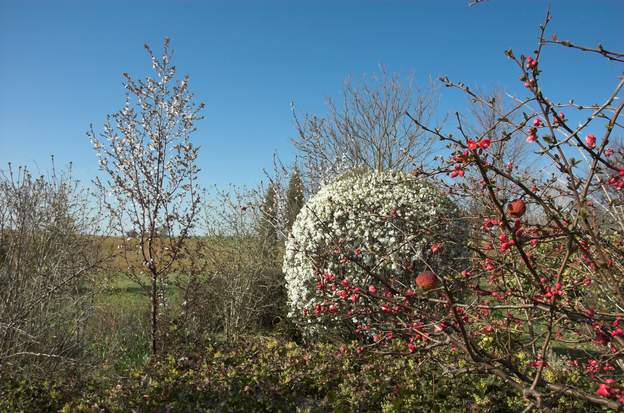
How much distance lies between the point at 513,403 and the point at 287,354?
2077 millimetres

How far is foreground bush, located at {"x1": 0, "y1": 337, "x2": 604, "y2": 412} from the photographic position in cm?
318

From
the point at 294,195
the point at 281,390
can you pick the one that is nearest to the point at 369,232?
the point at 281,390

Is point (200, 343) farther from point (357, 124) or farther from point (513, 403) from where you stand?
point (357, 124)

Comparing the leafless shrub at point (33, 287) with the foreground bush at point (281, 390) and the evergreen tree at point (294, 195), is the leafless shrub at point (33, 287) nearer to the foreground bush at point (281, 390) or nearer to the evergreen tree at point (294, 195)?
the foreground bush at point (281, 390)

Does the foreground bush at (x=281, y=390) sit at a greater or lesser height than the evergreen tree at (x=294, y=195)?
lesser

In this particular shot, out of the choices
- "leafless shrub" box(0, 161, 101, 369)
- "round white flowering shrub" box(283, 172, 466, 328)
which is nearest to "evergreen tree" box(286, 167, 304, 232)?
"round white flowering shrub" box(283, 172, 466, 328)

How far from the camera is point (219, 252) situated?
25.6 ft

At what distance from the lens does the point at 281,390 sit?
11.3 ft

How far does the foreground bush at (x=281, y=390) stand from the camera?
10.4 ft

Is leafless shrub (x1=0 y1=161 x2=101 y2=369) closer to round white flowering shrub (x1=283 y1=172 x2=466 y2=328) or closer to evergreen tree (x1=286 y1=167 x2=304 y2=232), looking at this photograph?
round white flowering shrub (x1=283 y1=172 x2=466 y2=328)

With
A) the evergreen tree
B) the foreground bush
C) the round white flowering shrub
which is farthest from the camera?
the evergreen tree

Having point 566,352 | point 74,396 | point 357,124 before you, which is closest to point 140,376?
point 74,396

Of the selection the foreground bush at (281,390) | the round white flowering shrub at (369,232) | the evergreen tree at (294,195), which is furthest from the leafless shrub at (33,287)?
the evergreen tree at (294,195)

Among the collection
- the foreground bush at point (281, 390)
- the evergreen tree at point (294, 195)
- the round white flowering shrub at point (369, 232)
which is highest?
the evergreen tree at point (294, 195)
